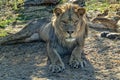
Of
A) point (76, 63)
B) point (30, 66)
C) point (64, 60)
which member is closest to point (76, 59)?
point (76, 63)

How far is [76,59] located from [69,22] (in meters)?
0.57

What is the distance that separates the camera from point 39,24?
7.02m

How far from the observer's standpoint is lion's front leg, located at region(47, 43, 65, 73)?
17.1 ft

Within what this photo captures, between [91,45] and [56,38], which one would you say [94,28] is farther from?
[56,38]

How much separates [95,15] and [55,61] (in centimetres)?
319

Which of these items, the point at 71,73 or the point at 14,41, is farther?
the point at 14,41

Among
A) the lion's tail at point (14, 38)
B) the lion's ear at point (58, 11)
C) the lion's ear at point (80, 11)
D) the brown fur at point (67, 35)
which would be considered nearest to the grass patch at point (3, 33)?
the lion's tail at point (14, 38)

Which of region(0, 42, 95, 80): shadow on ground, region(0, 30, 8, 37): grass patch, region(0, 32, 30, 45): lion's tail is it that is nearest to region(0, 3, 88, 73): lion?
region(0, 42, 95, 80): shadow on ground

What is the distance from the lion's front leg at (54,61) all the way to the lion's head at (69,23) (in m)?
0.24

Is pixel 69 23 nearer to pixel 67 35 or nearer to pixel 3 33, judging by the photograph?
pixel 67 35

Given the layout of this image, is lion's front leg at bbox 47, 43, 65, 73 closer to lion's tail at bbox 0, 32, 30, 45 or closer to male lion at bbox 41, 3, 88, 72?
male lion at bbox 41, 3, 88, 72

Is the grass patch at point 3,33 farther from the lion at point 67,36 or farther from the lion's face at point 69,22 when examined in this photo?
the lion's face at point 69,22

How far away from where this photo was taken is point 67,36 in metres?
5.25

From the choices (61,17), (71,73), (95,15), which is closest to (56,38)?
(61,17)
